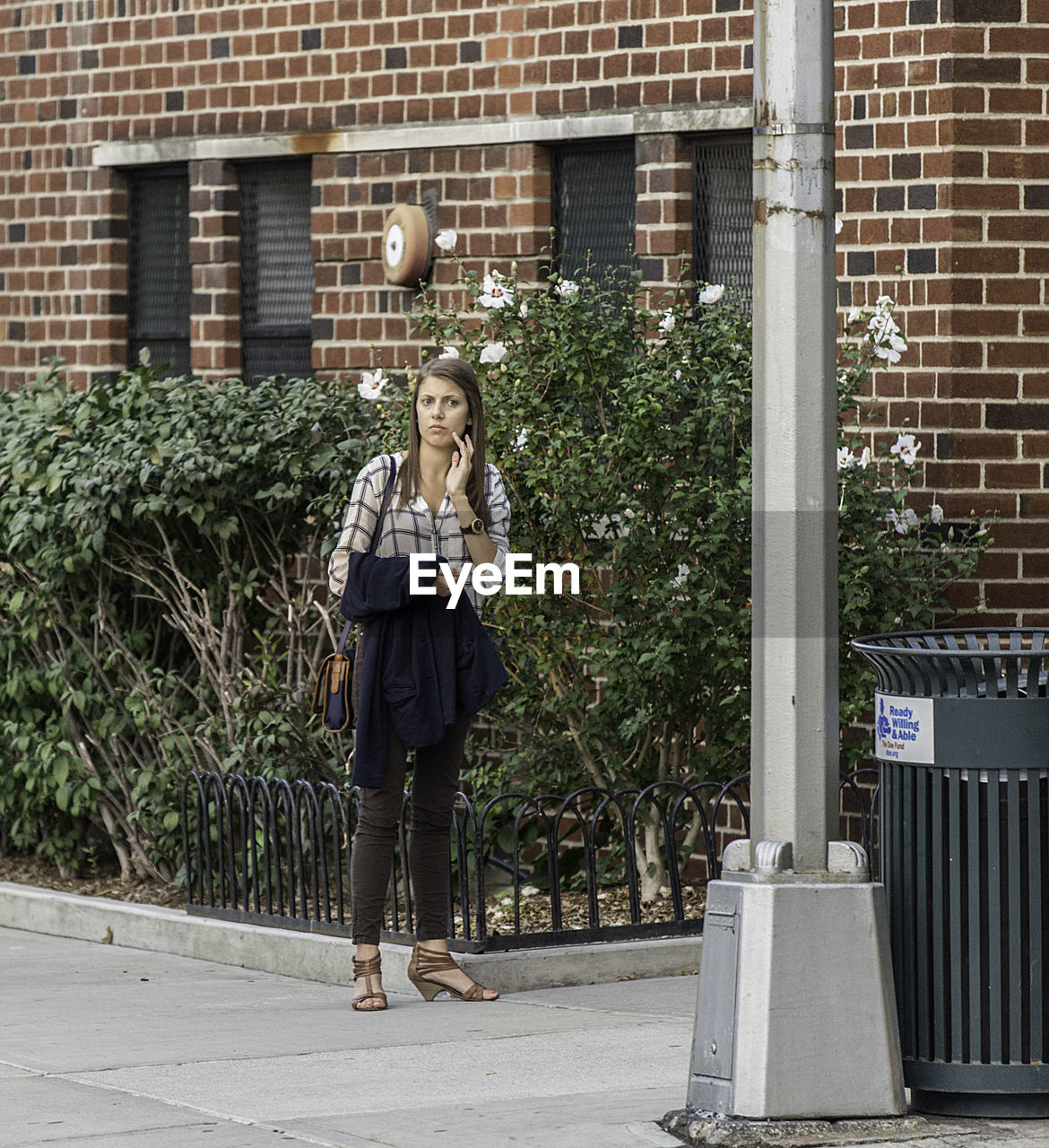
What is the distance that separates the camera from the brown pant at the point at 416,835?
7176 mm

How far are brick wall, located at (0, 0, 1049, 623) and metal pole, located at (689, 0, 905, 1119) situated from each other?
3.09m

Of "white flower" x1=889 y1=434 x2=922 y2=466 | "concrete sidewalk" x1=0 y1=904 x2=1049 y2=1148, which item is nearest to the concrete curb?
"concrete sidewalk" x1=0 y1=904 x2=1049 y2=1148

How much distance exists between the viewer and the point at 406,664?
280 inches

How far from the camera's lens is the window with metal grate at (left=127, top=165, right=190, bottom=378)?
12.2 meters

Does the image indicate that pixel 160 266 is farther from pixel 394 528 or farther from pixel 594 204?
pixel 394 528

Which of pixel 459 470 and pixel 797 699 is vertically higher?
pixel 459 470

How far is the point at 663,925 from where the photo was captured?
8.12 metres

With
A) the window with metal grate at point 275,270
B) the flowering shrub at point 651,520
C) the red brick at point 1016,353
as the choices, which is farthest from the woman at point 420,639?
the window with metal grate at point 275,270

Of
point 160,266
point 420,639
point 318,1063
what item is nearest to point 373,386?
point 420,639

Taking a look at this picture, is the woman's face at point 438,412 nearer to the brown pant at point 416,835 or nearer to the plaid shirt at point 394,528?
the plaid shirt at point 394,528

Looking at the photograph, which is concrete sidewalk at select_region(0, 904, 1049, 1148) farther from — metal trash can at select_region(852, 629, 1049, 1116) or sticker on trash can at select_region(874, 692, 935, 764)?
sticker on trash can at select_region(874, 692, 935, 764)

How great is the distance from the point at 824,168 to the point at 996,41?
10.7 feet

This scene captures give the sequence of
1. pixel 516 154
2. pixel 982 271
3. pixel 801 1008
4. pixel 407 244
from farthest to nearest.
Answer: pixel 407 244
pixel 516 154
pixel 982 271
pixel 801 1008

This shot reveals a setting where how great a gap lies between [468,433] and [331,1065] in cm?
205
